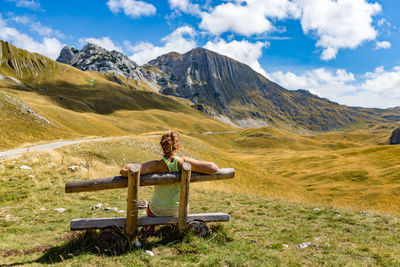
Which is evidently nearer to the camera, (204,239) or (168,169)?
(168,169)

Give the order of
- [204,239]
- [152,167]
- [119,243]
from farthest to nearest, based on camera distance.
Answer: [204,239] → [152,167] → [119,243]

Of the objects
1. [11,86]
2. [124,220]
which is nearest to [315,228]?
[124,220]

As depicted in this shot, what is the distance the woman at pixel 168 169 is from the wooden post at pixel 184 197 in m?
0.30

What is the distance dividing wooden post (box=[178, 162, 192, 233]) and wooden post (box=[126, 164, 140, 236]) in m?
1.28

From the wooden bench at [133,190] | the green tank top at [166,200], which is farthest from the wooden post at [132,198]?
the green tank top at [166,200]

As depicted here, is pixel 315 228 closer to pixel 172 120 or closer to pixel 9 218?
pixel 9 218

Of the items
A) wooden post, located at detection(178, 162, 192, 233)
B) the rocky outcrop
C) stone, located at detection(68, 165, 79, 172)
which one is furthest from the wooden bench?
the rocky outcrop

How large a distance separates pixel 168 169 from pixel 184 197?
0.96m

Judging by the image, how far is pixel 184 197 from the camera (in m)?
6.98

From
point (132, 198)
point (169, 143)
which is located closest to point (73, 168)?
point (132, 198)

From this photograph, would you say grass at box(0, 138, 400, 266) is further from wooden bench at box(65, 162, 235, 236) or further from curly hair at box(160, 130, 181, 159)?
curly hair at box(160, 130, 181, 159)

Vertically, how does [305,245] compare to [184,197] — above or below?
below

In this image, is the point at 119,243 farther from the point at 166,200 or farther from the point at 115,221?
the point at 166,200

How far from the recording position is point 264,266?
228 inches
